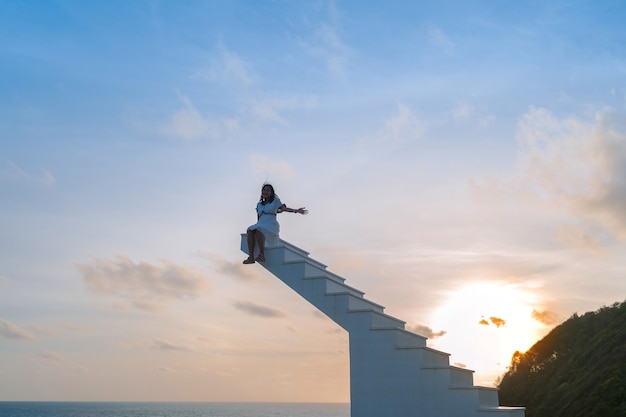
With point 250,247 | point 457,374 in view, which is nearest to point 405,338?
point 457,374

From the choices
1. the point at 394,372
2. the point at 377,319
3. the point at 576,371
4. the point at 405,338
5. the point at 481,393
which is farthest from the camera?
the point at 576,371

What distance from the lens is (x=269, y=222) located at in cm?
1282

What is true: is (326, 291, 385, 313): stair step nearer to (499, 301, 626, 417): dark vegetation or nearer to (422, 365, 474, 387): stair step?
(422, 365, 474, 387): stair step

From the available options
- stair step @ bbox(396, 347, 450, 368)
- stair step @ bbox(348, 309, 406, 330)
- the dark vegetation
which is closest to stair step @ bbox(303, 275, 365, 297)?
stair step @ bbox(348, 309, 406, 330)

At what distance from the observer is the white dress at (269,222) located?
499 inches

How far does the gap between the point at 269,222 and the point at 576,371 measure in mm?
9056

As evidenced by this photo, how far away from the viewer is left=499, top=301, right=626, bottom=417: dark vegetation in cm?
1360

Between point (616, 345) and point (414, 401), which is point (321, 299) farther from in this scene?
point (616, 345)

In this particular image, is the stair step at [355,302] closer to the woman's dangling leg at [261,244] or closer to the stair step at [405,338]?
the stair step at [405,338]

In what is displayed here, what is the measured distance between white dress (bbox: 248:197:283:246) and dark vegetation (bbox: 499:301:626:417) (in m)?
7.66

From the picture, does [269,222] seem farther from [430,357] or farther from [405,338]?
[430,357]

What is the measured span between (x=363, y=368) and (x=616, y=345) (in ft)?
25.7

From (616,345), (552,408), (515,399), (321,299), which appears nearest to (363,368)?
(321,299)

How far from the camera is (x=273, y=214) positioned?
1288 cm
